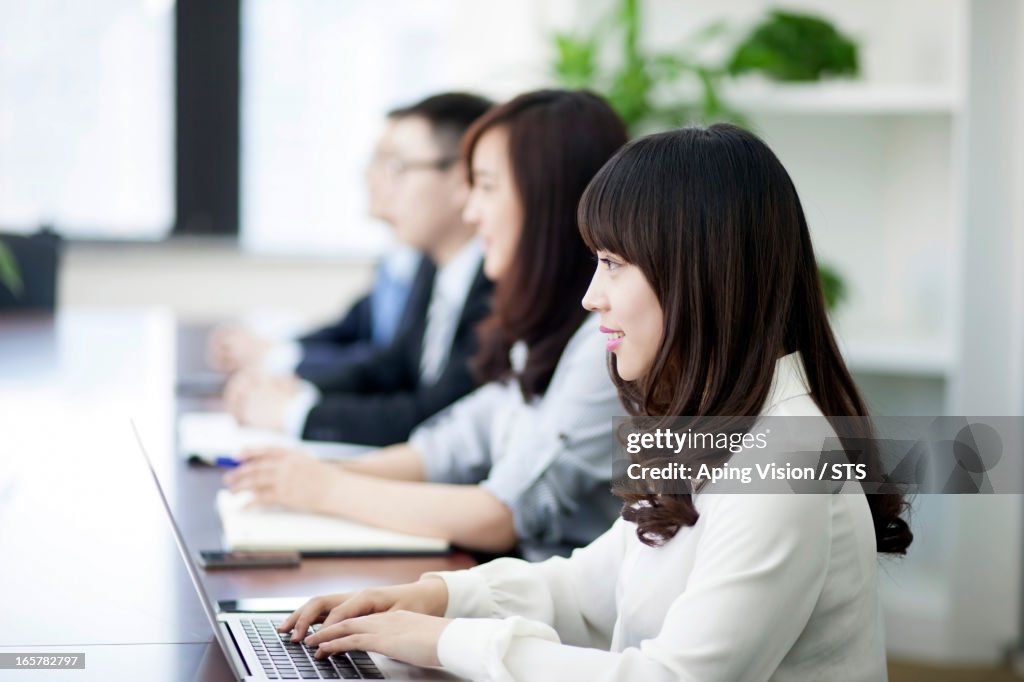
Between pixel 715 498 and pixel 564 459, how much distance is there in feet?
1.92

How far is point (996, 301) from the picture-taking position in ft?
10.4

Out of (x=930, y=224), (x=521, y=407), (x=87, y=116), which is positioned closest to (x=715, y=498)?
(x=521, y=407)

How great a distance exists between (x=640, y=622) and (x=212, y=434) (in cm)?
128

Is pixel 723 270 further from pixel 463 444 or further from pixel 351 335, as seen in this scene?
pixel 351 335

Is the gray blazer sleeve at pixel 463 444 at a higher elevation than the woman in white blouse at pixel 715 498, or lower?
lower

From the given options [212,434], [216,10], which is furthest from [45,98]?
[212,434]

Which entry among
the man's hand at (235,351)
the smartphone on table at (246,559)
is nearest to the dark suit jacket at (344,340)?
the man's hand at (235,351)

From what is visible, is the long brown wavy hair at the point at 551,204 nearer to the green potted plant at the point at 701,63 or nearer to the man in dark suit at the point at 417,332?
the man in dark suit at the point at 417,332

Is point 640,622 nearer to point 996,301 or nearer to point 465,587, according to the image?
point 465,587

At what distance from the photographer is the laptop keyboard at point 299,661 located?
1.09 metres

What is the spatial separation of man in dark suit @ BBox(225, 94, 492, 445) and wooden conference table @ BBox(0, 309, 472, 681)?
0.79ft

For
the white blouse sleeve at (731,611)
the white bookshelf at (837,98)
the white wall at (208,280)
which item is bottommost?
the white wall at (208,280)

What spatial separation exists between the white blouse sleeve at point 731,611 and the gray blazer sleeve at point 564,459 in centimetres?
58

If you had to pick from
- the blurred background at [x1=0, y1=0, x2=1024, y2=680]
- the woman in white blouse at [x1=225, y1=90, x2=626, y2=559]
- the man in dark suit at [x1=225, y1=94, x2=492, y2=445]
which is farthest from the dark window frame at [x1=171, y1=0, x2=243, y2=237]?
the woman in white blouse at [x1=225, y1=90, x2=626, y2=559]
